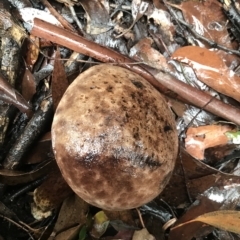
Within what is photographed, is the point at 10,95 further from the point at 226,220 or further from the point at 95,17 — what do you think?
the point at 226,220

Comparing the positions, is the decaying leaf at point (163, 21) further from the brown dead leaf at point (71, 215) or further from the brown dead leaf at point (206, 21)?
the brown dead leaf at point (71, 215)

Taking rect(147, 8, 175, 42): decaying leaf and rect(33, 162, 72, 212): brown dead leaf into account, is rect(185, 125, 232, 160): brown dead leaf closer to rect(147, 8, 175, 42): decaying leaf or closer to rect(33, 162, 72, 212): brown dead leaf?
rect(147, 8, 175, 42): decaying leaf

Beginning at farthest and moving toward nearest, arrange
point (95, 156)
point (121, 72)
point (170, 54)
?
point (170, 54)
point (121, 72)
point (95, 156)

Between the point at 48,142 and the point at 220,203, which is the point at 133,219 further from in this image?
the point at 48,142

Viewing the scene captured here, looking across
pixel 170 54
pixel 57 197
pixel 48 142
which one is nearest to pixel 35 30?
pixel 48 142

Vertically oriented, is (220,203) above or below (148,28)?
below

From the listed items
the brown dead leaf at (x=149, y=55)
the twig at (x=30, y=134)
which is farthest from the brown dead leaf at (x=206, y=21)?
the twig at (x=30, y=134)

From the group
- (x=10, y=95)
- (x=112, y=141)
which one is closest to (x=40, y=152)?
(x=10, y=95)
